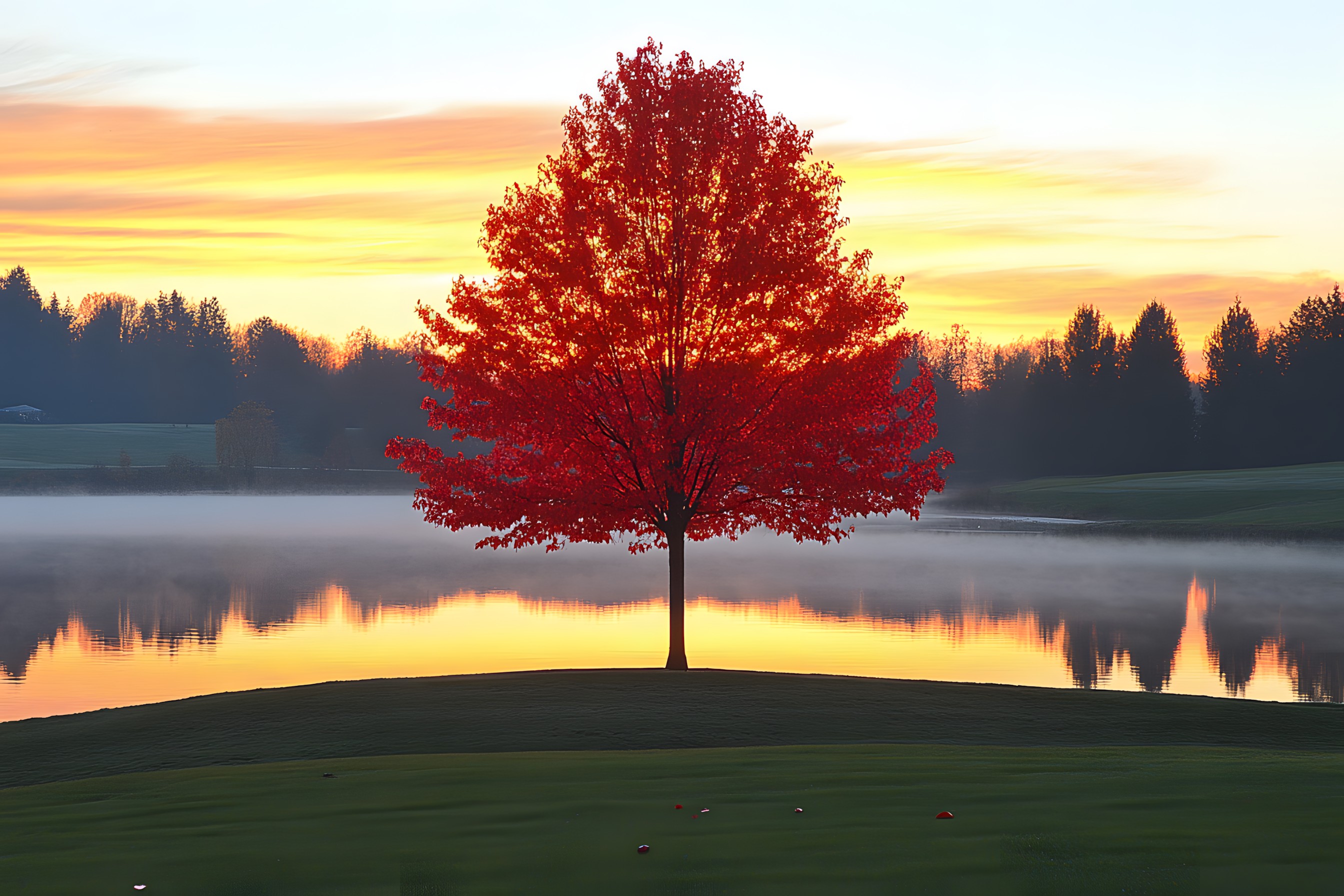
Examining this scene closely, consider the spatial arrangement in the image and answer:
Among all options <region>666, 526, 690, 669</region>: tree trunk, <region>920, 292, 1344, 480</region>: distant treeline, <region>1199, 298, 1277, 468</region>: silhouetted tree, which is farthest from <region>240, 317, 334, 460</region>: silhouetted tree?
<region>666, 526, 690, 669</region>: tree trunk

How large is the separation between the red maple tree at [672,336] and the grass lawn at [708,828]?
818cm

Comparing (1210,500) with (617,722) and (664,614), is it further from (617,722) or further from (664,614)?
(617,722)

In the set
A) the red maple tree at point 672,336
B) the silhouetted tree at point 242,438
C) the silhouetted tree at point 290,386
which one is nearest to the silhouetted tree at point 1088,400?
the silhouetted tree at point 242,438

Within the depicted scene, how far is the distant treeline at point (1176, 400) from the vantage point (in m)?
102

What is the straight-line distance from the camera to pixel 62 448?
161750 millimetres

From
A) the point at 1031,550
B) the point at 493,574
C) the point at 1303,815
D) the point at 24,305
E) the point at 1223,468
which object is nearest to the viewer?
the point at 1303,815

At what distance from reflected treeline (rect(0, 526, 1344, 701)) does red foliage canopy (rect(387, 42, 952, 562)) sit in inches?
329

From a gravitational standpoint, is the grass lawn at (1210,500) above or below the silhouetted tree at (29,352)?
below

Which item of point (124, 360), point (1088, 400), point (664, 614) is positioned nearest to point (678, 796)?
point (664, 614)

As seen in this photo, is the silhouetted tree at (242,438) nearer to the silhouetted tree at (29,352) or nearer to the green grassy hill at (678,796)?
the silhouetted tree at (29,352)

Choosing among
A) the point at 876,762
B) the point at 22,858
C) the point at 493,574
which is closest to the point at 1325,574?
the point at 493,574

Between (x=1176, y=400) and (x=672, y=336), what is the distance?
101 m

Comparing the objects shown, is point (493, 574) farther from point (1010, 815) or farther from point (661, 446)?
point (1010, 815)

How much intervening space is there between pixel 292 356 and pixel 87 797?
525 ft
